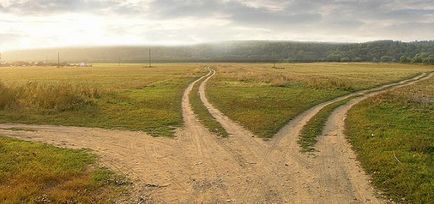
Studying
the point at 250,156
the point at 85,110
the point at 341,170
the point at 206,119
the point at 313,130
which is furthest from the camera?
the point at 85,110

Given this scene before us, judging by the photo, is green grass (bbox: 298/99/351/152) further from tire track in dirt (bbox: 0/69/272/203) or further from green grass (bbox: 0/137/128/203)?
green grass (bbox: 0/137/128/203)

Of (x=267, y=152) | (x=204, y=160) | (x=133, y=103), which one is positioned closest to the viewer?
(x=204, y=160)

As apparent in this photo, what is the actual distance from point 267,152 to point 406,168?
4835mm

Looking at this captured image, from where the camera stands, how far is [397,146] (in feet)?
52.7

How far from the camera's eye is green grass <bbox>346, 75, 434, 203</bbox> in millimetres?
11539

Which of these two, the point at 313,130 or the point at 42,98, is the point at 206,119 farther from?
the point at 42,98

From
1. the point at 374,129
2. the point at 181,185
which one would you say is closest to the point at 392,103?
the point at 374,129

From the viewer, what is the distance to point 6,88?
27734 mm

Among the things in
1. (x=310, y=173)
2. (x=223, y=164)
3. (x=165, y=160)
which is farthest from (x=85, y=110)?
Result: (x=310, y=173)

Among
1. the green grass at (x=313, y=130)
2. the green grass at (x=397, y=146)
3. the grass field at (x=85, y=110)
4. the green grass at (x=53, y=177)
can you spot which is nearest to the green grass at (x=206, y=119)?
the grass field at (x=85, y=110)

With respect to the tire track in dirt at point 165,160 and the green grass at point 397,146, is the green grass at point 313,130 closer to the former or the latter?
the green grass at point 397,146

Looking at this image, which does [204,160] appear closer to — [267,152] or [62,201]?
[267,152]

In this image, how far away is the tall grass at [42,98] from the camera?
26.1 m

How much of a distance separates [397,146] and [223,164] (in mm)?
7072
